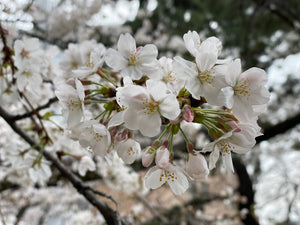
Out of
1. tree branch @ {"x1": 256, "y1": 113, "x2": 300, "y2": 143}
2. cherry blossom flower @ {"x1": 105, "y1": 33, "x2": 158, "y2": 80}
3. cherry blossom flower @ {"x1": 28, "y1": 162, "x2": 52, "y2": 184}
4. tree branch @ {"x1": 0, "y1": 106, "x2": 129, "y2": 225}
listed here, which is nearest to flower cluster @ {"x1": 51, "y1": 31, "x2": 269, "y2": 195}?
cherry blossom flower @ {"x1": 105, "y1": 33, "x2": 158, "y2": 80}

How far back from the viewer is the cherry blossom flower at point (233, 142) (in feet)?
1.49

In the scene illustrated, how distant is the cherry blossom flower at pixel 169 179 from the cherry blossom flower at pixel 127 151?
2.0 inches

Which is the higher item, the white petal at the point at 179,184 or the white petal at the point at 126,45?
the white petal at the point at 126,45

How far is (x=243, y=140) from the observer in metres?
0.45

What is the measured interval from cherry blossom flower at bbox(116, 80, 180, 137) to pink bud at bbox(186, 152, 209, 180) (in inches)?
4.9

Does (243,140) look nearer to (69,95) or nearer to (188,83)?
(188,83)

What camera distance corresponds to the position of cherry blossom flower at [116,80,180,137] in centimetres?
43

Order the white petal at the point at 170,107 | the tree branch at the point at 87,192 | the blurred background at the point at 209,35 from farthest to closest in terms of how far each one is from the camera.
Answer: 1. the blurred background at the point at 209,35
2. the tree branch at the point at 87,192
3. the white petal at the point at 170,107

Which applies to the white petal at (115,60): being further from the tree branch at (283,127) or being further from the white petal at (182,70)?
the tree branch at (283,127)

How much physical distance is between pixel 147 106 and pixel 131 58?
0.16 m

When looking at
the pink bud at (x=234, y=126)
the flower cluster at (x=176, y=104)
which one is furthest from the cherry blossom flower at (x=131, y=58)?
the pink bud at (x=234, y=126)

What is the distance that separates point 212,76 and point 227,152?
170 millimetres

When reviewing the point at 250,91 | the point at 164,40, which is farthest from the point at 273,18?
the point at 250,91

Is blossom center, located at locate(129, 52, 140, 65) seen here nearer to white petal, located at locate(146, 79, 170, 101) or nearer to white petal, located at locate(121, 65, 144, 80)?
white petal, located at locate(121, 65, 144, 80)
